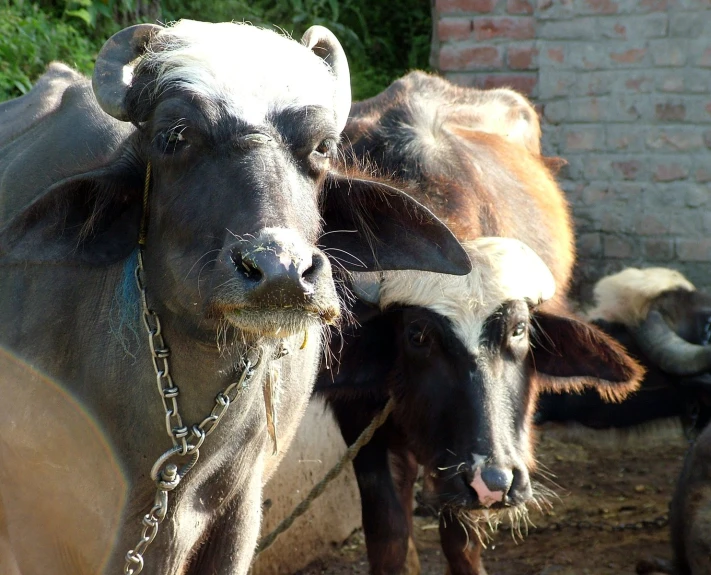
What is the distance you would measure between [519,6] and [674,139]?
45.5 inches

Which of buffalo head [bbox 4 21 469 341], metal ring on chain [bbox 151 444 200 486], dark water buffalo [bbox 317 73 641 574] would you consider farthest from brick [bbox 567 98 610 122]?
metal ring on chain [bbox 151 444 200 486]

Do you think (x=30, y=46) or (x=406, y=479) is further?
(x=30, y=46)

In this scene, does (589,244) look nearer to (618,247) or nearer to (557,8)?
(618,247)

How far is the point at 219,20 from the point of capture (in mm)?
7250

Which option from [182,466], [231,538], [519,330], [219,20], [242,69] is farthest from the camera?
[219,20]

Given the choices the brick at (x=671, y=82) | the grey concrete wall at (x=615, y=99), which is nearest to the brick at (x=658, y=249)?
the grey concrete wall at (x=615, y=99)

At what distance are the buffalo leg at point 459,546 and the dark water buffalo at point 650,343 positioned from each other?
46.9 inches

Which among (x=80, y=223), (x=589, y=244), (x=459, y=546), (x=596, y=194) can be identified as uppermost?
(x=80, y=223)

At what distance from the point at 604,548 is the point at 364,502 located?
4.84 feet

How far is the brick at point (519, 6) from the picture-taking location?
20.3ft

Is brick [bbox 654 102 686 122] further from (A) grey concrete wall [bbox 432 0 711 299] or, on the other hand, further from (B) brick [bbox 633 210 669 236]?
(B) brick [bbox 633 210 669 236]

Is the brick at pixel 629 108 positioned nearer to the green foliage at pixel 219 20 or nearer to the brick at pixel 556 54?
the brick at pixel 556 54

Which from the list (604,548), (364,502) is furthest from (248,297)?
(604,548)

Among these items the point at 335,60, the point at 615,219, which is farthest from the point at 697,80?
the point at 335,60
